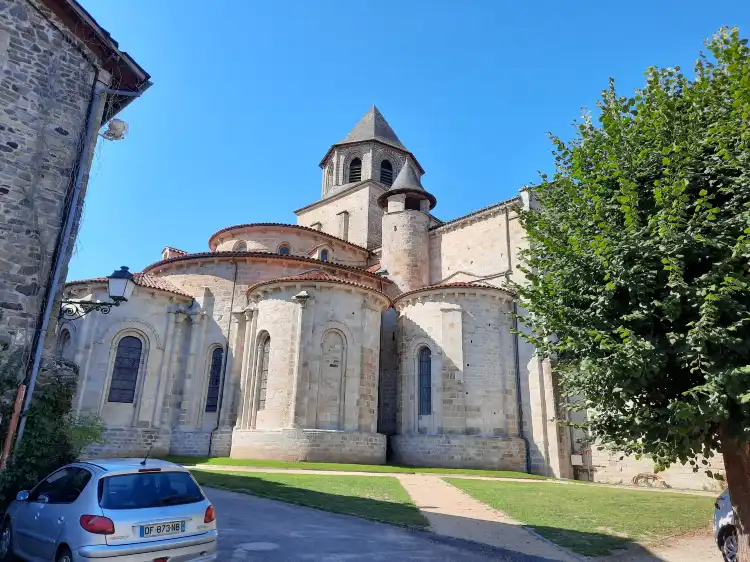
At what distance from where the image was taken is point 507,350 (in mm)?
21891

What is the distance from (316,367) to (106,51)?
13285 millimetres

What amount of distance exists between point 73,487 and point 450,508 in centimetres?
725

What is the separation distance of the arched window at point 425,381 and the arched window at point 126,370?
11991 mm

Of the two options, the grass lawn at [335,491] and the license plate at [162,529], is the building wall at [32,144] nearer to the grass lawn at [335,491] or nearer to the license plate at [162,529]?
the license plate at [162,529]

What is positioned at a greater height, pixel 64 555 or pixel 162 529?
pixel 162 529

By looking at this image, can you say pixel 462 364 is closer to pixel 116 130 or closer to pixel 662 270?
pixel 662 270

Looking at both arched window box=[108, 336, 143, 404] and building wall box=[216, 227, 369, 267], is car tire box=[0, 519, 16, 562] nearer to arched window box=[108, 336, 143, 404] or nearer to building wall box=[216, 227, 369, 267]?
arched window box=[108, 336, 143, 404]

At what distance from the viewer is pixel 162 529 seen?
5348 millimetres

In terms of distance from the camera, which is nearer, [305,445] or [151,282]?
[305,445]

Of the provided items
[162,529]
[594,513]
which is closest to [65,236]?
[162,529]

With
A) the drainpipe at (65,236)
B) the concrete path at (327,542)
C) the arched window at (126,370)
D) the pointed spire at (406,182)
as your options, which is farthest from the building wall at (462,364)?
the drainpipe at (65,236)

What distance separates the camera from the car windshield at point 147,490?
5.37 metres

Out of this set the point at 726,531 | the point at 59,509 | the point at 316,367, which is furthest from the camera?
the point at 316,367

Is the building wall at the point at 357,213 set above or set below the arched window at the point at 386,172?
below
